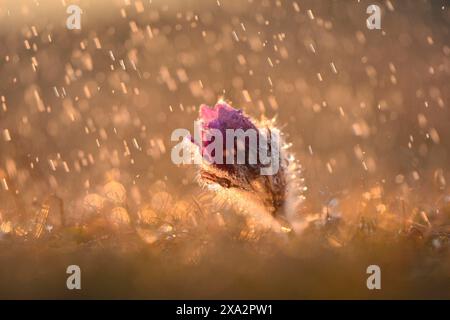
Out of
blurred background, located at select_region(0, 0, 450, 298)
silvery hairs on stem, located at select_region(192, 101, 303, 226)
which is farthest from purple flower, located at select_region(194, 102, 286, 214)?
blurred background, located at select_region(0, 0, 450, 298)

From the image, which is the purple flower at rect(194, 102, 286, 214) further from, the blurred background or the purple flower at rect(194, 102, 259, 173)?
the blurred background

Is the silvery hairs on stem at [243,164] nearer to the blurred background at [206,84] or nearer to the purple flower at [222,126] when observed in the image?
the purple flower at [222,126]

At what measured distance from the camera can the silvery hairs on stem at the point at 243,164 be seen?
698mm

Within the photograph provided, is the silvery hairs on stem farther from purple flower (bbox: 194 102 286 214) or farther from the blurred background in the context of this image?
the blurred background

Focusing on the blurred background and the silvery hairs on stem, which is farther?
the blurred background

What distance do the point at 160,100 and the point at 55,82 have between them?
1.80ft

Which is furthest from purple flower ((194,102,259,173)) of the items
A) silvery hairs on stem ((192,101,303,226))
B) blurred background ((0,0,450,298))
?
blurred background ((0,0,450,298))

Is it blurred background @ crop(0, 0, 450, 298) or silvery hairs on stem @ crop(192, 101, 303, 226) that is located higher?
blurred background @ crop(0, 0, 450, 298)

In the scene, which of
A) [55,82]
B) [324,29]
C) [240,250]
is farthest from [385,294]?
[324,29]

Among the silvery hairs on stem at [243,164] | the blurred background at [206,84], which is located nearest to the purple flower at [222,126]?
the silvery hairs on stem at [243,164]

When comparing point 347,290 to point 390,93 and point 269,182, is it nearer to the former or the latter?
point 269,182

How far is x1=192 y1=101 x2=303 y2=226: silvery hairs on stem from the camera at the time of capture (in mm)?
698

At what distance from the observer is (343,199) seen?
0.78m

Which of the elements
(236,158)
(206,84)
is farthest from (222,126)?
(206,84)
